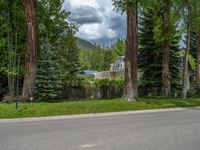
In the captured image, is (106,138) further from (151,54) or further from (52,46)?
(151,54)

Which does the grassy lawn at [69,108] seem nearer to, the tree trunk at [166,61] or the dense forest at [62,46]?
the dense forest at [62,46]

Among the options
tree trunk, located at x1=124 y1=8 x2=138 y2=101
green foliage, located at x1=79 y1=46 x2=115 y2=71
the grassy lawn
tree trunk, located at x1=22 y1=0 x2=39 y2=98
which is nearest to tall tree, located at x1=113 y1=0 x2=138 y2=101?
tree trunk, located at x1=124 y1=8 x2=138 y2=101

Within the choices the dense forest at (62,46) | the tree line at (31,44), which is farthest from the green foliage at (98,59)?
the tree line at (31,44)

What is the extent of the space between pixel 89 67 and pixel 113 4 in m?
85.1

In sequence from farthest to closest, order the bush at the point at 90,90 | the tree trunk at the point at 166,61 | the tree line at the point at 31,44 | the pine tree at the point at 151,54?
the pine tree at the point at 151,54, the tree trunk at the point at 166,61, the bush at the point at 90,90, the tree line at the point at 31,44

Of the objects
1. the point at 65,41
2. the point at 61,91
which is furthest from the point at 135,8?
the point at 65,41

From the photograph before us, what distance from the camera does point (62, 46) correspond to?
123 feet

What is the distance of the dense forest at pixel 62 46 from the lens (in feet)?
80.2

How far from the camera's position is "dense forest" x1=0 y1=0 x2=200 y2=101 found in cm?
Result: 2444

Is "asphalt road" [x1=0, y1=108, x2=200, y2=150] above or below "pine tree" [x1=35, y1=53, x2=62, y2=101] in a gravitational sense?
below

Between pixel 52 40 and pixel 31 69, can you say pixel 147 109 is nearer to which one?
pixel 31 69

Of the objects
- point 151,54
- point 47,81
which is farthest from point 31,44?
point 151,54

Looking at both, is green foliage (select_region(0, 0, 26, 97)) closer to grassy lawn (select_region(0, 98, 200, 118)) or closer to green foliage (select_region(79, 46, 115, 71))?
grassy lawn (select_region(0, 98, 200, 118))

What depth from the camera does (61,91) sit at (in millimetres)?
28047
